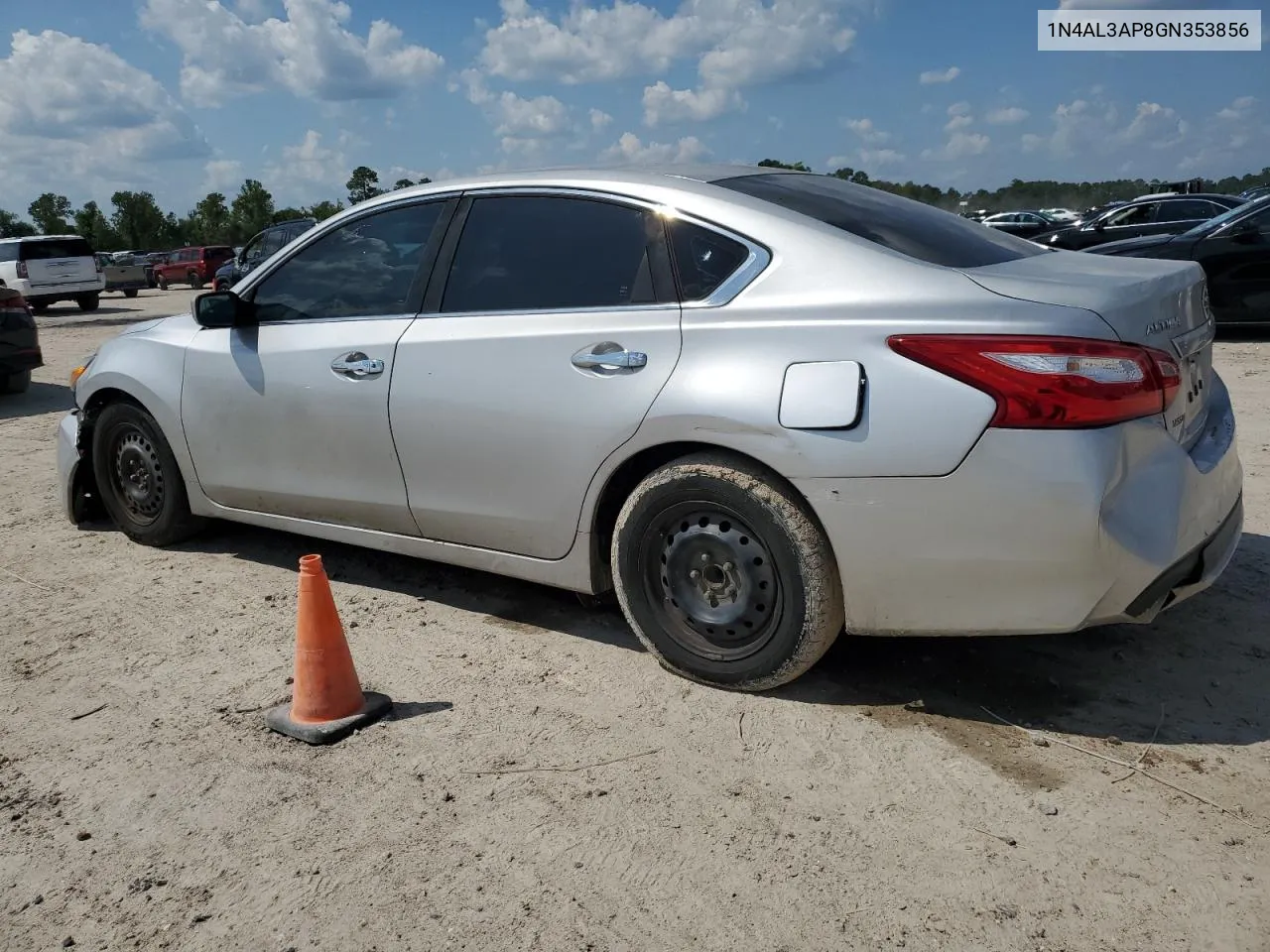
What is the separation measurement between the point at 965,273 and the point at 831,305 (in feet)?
1.32

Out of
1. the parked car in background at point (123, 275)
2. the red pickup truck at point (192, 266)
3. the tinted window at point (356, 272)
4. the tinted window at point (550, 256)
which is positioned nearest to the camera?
the tinted window at point (550, 256)

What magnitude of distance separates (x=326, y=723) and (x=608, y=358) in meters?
1.46

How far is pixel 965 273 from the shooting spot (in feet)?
10.3

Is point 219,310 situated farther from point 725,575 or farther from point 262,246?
point 262,246

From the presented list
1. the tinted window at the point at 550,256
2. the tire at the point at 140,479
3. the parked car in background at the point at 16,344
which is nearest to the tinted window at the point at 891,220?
the tinted window at the point at 550,256

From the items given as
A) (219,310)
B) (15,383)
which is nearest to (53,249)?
(15,383)

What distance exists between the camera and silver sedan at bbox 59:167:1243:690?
2.88 m

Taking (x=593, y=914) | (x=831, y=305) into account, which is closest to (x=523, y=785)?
(x=593, y=914)

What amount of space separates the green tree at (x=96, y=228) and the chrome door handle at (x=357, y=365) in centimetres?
6819

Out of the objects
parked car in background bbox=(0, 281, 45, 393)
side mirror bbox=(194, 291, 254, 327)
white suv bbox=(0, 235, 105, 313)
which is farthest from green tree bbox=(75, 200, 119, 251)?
side mirror bbox=(194, 291, 254, 327)

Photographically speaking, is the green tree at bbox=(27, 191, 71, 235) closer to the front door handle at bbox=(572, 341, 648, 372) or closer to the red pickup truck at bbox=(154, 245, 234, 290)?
the red pickup truck at bbox=(154, 245, 234, 290)

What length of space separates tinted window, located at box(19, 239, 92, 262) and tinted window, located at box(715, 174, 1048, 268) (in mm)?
25817

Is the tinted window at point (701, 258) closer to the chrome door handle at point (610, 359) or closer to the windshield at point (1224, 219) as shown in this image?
the chrome door handle at point (610, 359)

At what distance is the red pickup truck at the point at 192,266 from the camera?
39094 millimetres
